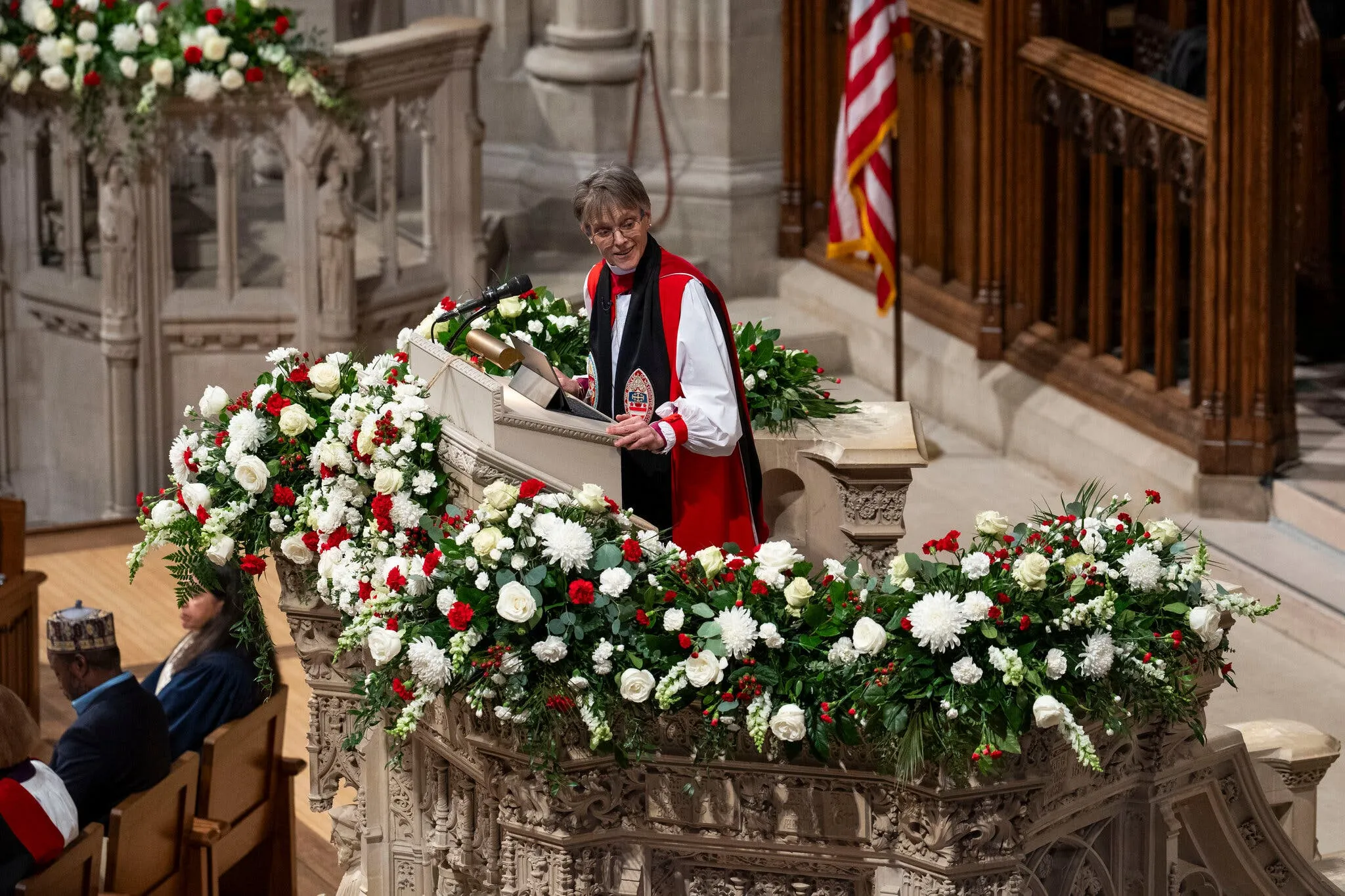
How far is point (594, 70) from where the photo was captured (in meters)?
11.0

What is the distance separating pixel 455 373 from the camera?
4.72 m

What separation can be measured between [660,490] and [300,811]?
2.70m

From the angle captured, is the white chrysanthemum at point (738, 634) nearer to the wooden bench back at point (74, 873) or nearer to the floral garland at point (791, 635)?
the floral garland at point (791, 635)

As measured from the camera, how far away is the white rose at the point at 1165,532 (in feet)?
13.8

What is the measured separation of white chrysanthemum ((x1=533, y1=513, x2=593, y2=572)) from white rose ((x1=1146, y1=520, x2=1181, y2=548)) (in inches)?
40.8

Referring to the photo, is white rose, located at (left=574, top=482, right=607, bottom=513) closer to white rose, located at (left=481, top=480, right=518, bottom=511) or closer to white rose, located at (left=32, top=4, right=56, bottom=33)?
white rose, located at (left=481, top=480, right=518, bottom=511)

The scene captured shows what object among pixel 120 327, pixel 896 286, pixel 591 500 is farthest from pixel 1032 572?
pixel 120 327

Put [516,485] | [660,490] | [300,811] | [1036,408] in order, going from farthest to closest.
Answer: [1036,408], [300,811], [660,490], [516,485]

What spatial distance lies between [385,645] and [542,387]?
0.76 meters

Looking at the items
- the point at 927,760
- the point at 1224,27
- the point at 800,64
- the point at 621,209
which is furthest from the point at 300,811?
the point at 800,64

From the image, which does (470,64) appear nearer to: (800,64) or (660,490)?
(800,64)

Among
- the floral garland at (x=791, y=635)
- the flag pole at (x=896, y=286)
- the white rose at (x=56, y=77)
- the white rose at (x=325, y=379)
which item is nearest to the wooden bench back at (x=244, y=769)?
the white rose at (x=325, y=379)

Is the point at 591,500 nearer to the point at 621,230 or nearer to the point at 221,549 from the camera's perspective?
the point at 621,230

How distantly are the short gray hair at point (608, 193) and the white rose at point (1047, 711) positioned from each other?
1313 mm
